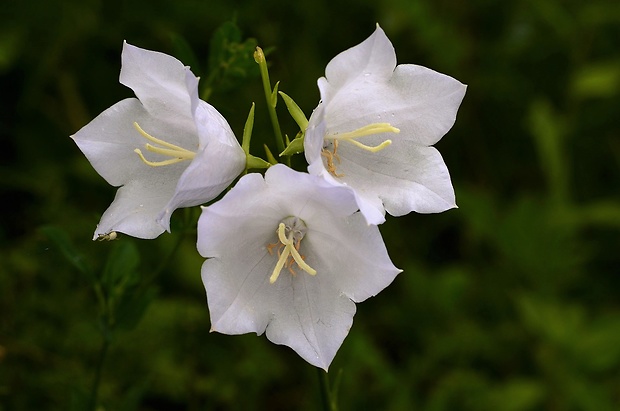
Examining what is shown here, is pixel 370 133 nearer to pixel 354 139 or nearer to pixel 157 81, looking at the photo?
pixel 354 139

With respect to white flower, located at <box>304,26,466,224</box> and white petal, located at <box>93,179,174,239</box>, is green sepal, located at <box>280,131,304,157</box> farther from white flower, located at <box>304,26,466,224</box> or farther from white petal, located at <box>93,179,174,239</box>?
white petal, located at <box>93,179,174,239</box>

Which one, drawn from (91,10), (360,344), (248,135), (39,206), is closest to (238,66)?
(248,135)

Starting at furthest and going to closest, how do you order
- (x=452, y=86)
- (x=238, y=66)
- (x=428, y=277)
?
(x=428, y=277)
(x=238, y=66)
(x=452, y=86)

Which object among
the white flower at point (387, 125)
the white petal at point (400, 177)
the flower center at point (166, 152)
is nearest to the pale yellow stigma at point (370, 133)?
the white flower at point (387, 125)

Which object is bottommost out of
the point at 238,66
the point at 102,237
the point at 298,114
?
the point at 102,237

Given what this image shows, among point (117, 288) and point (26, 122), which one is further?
point (26, 122)

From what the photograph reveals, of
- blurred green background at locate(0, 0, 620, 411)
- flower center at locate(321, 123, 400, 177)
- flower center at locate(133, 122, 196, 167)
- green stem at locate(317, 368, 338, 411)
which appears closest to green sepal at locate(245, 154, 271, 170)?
flower center at locate(133, 122, 196, 167)

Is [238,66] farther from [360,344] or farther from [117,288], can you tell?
[360,344]
